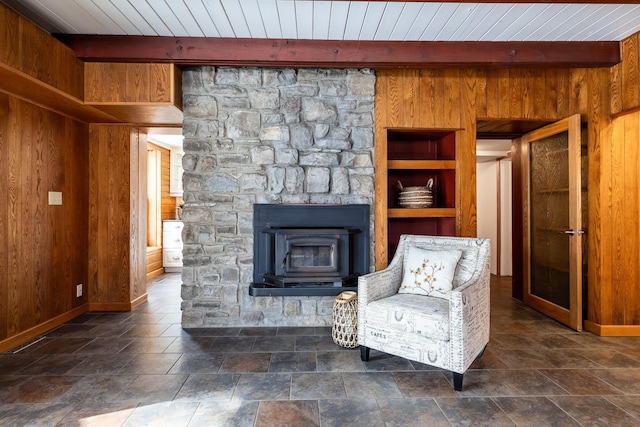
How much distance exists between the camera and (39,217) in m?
3.01

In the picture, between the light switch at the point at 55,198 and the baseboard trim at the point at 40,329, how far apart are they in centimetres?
108

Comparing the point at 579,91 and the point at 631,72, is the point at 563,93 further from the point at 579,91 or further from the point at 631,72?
the point at 631,72

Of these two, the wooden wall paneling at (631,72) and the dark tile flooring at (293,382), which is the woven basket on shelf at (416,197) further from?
the wooden wall paneling at (631,72)

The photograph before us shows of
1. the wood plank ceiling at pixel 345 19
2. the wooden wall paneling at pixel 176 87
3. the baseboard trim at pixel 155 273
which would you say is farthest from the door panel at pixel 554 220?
the baseboard trim at pixel 155 273

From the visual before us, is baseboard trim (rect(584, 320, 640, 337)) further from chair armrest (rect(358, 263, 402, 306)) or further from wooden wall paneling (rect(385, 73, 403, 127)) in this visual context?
wooden wall paneling (rect(385, 73, 403, 127))

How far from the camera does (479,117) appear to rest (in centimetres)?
319

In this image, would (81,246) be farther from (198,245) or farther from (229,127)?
(229,127)

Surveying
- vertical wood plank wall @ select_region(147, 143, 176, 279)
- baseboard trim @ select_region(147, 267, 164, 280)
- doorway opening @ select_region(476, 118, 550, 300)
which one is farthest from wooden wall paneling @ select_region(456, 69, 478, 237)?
vertical wood plank wall @ select_region(147, 143, 176, 279)

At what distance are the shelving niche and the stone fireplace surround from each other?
6.7 inches

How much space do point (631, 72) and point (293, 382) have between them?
3682 mm

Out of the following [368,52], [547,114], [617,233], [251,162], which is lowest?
[617,233]

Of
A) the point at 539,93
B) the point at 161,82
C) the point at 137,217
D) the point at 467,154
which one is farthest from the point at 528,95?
the point at 137,217

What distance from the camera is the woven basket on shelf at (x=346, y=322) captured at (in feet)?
8.70

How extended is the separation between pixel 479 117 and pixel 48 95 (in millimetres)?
3729
